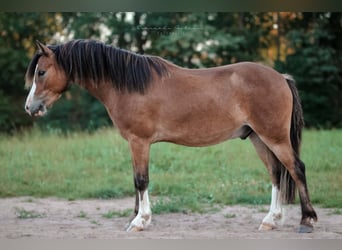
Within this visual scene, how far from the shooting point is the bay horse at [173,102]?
13.8 feet

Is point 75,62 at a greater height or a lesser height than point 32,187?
greater

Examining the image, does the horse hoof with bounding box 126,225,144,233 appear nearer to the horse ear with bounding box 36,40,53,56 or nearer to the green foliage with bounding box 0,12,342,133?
the horse ear with bounding box 36,40,53,56

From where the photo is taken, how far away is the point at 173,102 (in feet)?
14.0

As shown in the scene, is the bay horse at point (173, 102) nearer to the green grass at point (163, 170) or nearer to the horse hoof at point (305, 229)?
the horse hoof at point (305, 229)

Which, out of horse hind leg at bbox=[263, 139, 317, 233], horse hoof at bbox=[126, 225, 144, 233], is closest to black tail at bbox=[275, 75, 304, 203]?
horse hind leg at bbox=[263, 139, 317, 233]

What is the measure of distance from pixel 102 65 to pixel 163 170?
2601 mm

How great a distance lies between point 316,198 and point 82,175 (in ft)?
9.97

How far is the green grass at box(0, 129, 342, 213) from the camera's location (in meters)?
5.66

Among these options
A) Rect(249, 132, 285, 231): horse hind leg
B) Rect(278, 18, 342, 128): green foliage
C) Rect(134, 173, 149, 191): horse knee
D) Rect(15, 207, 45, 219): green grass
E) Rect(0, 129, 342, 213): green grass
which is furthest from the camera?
Rect(278, 18, 342, 128): green foliage

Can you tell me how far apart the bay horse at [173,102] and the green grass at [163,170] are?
102cm

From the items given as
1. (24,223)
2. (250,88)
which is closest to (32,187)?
(24,223)

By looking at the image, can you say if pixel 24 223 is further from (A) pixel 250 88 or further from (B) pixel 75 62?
(A) pixel 250 88
